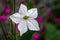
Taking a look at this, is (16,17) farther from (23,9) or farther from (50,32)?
(50,32)

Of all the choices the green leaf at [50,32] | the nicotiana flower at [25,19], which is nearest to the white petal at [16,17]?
the nicotiana flower at [25,19]

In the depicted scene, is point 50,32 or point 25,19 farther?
point 50,32

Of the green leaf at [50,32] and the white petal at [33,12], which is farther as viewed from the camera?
the green leaf at [50,32]

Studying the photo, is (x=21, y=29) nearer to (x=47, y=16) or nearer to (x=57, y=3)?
(x=47, y=16)

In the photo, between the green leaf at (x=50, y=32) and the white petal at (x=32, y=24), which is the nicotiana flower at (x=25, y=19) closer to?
the white petal at (x=32, y=24)

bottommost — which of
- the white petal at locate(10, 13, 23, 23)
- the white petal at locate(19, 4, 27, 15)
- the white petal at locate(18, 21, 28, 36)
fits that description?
the white petal at locate(18, 21, 28, 36)

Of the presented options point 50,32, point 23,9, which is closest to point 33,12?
A: point 23,9

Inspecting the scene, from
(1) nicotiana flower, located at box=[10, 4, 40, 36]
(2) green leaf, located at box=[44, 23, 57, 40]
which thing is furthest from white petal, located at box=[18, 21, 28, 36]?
(2) green leaf, located at box=[44, 23, 57, 40]

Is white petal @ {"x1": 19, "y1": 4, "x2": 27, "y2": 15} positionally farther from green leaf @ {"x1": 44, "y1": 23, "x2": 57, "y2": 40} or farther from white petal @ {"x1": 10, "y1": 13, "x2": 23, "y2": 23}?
green leaf @ {"x1": 44, "y1": 23, "x2": 57, "y2": 40}
